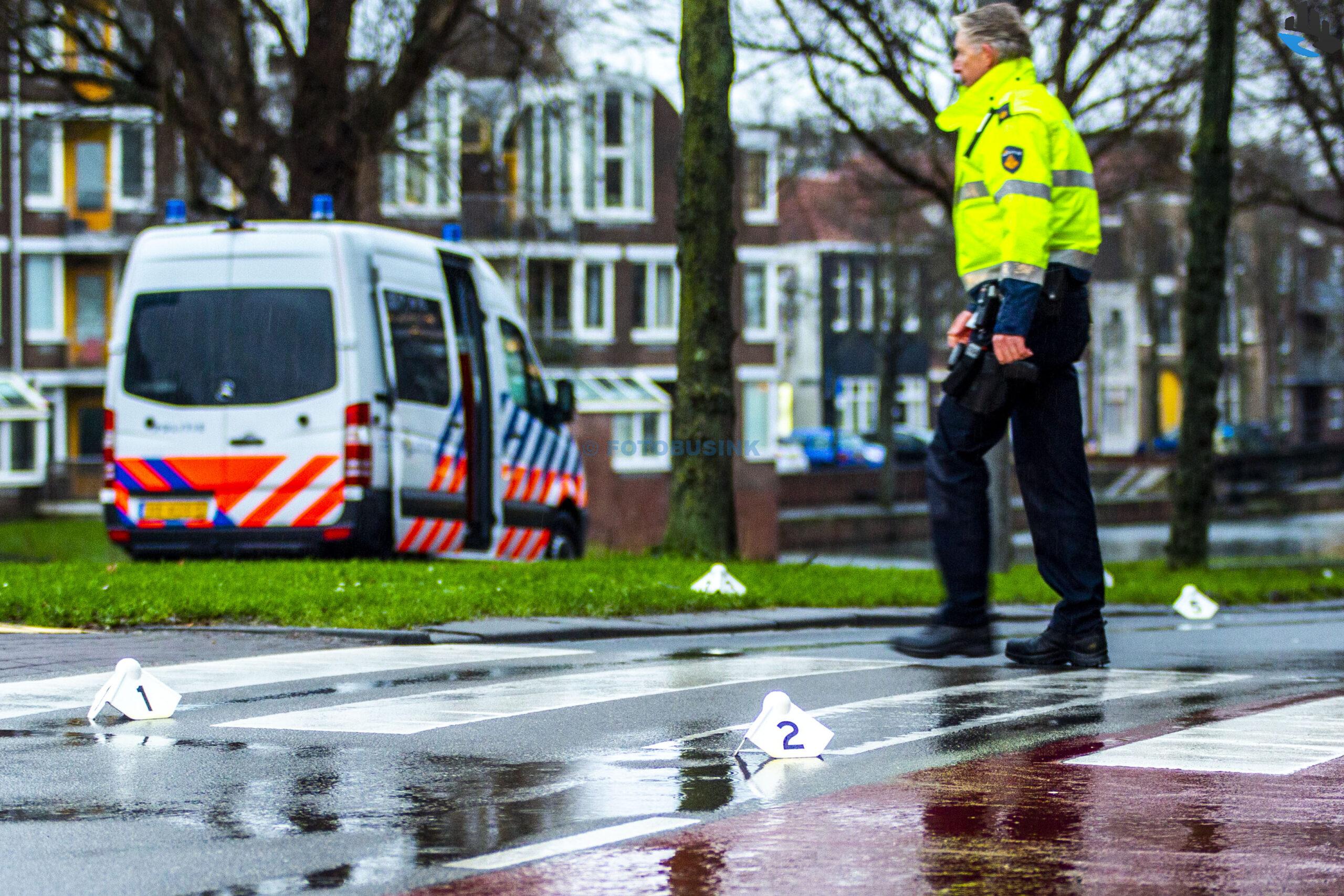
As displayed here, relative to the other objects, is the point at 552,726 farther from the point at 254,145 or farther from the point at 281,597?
the point at 254,145

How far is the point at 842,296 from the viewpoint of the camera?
265 ft

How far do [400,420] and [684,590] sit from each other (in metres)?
4.39

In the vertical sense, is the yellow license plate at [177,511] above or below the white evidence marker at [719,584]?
above

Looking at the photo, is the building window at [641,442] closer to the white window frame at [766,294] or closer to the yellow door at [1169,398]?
the white window frame at [766,294]

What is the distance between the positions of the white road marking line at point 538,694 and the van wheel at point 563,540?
A: 35.8 feet

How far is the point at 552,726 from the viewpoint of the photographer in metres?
5.71

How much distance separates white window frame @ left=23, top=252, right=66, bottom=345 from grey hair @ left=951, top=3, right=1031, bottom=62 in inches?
2088

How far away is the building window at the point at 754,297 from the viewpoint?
2484 inches

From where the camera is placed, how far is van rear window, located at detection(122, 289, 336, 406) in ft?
48.9

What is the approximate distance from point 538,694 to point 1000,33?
292cm

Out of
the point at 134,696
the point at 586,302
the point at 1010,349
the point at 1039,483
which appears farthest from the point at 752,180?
the point at 134,696

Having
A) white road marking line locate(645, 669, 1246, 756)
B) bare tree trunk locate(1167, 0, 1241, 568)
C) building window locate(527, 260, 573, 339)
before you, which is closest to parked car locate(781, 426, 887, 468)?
building window locate(527, 260, 573, 339)

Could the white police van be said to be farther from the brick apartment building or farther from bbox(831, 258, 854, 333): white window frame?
bbox(831, 258, 854, 333): white window frame

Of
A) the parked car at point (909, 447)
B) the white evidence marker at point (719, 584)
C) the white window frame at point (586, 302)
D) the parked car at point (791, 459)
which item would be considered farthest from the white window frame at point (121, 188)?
the white evidence marker at point (719, 584)
